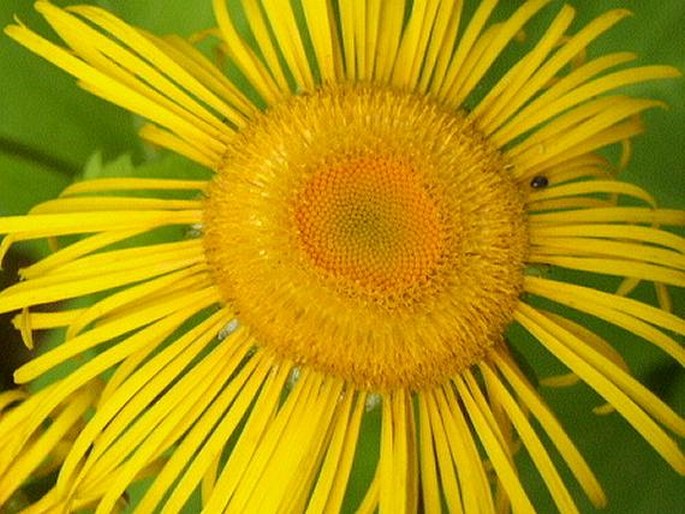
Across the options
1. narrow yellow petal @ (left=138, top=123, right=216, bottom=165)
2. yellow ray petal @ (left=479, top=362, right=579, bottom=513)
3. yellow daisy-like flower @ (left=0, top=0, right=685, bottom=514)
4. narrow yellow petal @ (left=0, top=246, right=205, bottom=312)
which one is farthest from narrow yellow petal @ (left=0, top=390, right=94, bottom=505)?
yellow ray petal @ (left=479, top=362, right=579, bottom=513)

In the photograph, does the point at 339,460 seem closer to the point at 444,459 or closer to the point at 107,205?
the point at 444,459

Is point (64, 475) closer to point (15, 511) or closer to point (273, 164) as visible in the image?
point (15, 511)

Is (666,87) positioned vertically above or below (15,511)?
above

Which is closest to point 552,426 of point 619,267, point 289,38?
point 619,267

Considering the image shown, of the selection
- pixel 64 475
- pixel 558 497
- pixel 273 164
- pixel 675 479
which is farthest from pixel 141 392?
pixel 675 479

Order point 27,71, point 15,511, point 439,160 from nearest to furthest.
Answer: point 439,160 → point 15,511 → point 27,71

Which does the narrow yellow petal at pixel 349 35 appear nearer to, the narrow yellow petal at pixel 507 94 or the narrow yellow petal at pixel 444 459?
the narrow yellow petal at pixel 507 94

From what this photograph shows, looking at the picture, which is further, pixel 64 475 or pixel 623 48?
pixel 623 48
